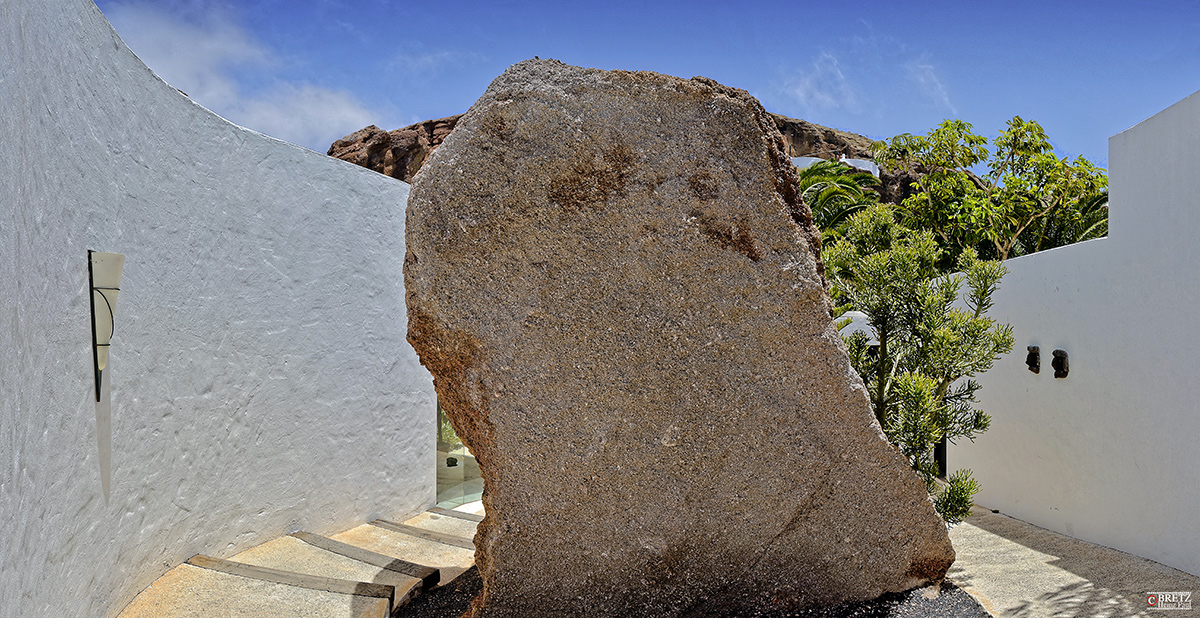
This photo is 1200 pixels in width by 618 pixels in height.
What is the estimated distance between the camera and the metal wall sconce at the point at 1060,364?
576 centimetres

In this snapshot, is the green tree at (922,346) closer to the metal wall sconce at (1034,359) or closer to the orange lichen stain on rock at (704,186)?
the metal wall sconce at (1034,359)

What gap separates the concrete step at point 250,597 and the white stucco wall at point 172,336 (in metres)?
0.12

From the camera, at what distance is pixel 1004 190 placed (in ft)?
37.3

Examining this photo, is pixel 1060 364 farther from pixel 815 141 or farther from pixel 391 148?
pixel 815 141

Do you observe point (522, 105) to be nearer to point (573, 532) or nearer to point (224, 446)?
point (573, 532)

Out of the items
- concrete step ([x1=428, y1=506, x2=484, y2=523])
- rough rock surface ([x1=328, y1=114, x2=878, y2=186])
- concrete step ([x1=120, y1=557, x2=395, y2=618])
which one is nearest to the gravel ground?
concrete step ([x1=120, y1=557, x2=395, y2=618])

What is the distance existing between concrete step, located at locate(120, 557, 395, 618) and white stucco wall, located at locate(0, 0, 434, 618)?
0.12 m

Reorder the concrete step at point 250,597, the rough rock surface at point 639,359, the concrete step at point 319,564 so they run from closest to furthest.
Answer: the rough rock surface at point 639,359 → the concrete step at point 250,597 → the concrete step at point 319,564

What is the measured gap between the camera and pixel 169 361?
395 cm

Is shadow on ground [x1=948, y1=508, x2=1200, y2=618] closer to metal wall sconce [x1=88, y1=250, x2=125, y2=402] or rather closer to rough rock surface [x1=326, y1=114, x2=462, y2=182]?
metal wall sconce [x1=88, y1=250, x2=125, y2=402]

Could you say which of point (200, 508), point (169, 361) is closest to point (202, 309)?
point (169, 361)

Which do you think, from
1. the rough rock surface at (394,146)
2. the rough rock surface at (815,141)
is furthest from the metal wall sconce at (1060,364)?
the rough rock surface at (815,141)

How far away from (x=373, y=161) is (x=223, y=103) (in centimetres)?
5099

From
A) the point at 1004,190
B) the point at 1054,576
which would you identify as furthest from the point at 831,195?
the point at 1054,576
